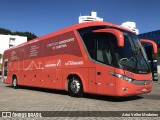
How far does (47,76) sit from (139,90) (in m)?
6.09

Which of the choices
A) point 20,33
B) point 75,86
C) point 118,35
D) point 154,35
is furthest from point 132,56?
point 20,33

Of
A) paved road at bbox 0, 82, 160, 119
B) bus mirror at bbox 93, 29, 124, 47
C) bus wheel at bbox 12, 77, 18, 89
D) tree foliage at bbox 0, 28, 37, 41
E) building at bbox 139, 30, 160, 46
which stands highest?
tree foliage at bbox 0, 28, 37, 41

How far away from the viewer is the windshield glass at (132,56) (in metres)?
10.9

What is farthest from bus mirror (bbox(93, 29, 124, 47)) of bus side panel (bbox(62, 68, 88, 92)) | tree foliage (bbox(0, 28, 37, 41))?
tree foliage (bbox(0, 28, 37, 41))

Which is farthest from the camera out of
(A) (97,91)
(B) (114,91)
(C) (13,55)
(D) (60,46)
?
(C) (13,55)

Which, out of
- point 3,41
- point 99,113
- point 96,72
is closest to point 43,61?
point 96,72

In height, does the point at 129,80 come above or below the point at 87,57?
below

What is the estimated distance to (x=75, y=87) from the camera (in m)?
12.9

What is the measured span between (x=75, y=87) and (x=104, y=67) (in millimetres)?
2232

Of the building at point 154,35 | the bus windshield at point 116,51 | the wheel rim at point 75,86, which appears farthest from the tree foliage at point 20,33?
the bus windshield at point 116,51

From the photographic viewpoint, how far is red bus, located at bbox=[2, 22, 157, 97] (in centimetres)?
1083

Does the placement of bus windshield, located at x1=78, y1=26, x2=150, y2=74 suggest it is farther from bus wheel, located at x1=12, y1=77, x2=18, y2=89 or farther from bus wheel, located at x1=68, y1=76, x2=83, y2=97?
bus wheel, located at x1=12, y1=77, x2=18, y2=89

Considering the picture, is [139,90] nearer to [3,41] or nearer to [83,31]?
[83,31]

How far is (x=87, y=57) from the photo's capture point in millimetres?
12250
